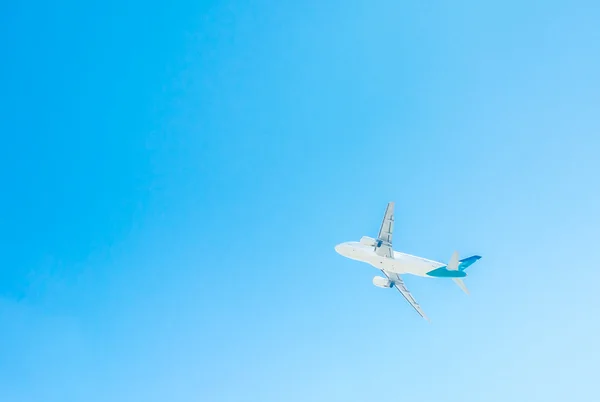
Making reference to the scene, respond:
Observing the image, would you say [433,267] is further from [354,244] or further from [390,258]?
[354,244]

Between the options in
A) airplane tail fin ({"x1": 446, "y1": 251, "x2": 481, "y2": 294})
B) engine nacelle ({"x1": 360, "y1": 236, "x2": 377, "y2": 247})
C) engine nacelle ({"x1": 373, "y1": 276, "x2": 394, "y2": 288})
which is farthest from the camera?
engine nacelle ({"x1": 373, "y1": 276, "x2": 394, "y2": 288})

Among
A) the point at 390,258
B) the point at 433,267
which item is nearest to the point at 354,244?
the point at 390,258

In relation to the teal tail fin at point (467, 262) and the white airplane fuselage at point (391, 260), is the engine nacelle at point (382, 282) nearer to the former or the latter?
the white airplane fuselage at point (391, 260)

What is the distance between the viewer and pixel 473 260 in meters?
78.8

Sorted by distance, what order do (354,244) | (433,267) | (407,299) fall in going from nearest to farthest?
(433,267)
(354,244)
(407,299)

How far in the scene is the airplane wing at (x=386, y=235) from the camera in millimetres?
76000

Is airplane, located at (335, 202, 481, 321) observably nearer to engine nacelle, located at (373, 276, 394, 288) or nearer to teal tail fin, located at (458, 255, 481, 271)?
teal tail fin, located at (458, 255, 481, 271)

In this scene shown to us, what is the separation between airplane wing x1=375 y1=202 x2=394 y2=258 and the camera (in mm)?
76000

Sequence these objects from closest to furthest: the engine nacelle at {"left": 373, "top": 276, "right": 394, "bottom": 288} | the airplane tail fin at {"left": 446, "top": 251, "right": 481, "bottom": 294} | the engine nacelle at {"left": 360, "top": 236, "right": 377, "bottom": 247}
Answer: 1. the airplane tail fin at {"left": 446, "top": 251, "right": 481, "bottom": 294}
2. the engine nacelle at {"left": 360, "top": 236, "right": 377, "bottom": 247}
3. the engine nacelle at {"left": 373, "top": 276, "right": 394, "bottom": 288}

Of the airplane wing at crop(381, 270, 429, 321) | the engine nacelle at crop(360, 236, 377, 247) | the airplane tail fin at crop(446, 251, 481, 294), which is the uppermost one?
the engine nacelle at crop(360, 236, 377, 247)

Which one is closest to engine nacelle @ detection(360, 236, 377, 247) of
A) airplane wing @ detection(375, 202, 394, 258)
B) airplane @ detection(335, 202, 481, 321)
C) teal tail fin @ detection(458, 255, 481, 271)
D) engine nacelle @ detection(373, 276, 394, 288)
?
airplane @ detection(335, 202, 481, 321)

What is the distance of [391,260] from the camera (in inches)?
3056

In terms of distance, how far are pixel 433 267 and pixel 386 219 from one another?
1028 centimetres

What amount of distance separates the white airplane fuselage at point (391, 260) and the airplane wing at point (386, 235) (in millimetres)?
962
